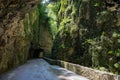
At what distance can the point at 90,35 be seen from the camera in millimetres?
18719

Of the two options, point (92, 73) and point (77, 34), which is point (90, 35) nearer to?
point (77, 34)

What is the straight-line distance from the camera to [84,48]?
19.4m

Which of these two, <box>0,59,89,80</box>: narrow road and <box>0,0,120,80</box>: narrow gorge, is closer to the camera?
<box>0,0,120,80</box>: narrow gorge

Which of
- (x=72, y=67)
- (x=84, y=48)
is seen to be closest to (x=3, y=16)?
(x=72, y=67)

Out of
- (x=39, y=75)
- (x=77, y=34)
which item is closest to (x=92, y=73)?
(x=39, y=75)

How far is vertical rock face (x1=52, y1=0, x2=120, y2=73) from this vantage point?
15.9 m

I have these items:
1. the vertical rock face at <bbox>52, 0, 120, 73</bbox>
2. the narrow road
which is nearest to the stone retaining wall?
the narrow road

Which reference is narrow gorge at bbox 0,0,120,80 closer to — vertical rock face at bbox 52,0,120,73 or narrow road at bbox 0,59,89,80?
vertical rock face at bbox 52,0,120,73

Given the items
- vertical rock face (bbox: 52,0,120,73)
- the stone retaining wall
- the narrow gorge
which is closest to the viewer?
the stone retaining wall

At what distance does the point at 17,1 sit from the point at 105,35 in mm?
9386

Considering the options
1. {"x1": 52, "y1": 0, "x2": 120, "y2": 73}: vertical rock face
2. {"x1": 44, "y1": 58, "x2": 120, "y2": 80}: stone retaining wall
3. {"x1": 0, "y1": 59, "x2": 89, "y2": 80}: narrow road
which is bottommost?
{"x1": 0, "y1": 59, "x2": 89, "y2": 80}: narrow road

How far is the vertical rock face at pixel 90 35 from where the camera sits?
15.9m

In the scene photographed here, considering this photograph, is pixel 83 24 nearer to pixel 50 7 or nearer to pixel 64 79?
pixel 64 79

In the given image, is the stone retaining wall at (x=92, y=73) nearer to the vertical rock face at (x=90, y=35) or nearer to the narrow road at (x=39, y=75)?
the narrow road at (x=39, y=75)
